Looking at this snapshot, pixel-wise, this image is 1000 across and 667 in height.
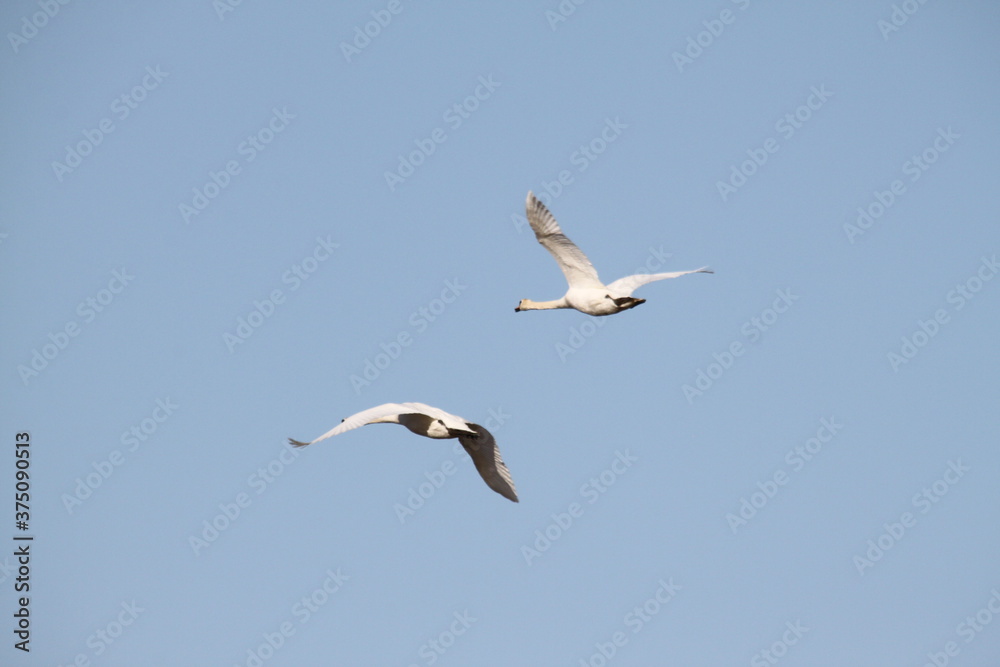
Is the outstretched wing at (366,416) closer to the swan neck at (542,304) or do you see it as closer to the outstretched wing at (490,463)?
the outstretched wing at (490,463)

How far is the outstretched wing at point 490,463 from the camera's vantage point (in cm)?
3597

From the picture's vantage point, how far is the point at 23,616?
3806 cm

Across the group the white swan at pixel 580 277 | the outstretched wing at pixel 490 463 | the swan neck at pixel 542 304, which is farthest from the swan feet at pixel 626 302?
the outstretched wing at pixel 490 463

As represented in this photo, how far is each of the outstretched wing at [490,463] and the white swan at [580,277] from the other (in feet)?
13.9

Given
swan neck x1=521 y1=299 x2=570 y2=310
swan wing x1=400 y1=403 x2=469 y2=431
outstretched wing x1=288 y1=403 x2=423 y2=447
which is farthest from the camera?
swan neck x1=521 y1=299 x2=570 y2=310

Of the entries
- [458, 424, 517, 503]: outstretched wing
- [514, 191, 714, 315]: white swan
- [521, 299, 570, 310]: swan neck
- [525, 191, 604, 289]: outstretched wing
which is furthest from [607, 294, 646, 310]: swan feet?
[458, 424, 517, 503]: outstretched wing

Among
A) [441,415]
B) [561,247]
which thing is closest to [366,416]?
[441,415]

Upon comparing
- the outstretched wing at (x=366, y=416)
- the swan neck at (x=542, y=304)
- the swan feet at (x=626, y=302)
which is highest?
the swan feet at (x=626, y=302)

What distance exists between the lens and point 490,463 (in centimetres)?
3612

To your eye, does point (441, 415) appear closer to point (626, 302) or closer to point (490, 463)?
point (490, 463)

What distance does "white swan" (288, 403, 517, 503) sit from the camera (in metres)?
35.7

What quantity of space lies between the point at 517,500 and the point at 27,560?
13518 mm

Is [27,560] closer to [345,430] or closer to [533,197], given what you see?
[345,430]

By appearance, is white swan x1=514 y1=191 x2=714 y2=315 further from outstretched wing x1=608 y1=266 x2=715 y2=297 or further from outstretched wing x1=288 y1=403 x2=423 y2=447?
outstretched wing x1=288 y1=403 x2=423 y2=447
